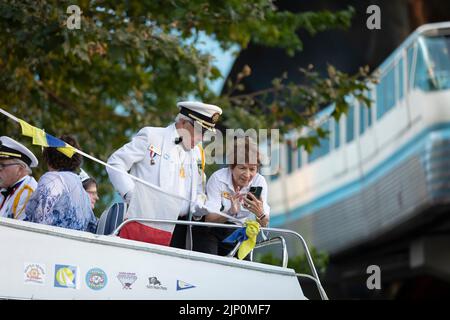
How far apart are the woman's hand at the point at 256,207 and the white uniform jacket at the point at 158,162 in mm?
346

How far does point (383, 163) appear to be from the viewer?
21.9m

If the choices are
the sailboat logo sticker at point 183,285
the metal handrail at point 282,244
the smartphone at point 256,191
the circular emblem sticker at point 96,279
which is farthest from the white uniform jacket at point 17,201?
the metal handrail at point 282,244

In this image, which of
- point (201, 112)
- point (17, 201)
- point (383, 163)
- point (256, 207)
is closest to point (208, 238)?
point (256, 207)

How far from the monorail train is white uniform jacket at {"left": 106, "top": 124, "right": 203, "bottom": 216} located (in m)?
9.25

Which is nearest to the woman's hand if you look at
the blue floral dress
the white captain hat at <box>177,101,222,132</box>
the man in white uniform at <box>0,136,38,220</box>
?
the white captain hat at <box>177,101,222,132</box>

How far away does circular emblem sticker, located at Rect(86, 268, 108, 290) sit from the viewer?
693 cm

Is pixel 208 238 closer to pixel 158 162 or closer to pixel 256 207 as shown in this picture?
pixel 256 207

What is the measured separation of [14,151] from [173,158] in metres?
1.03

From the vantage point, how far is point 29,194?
7773mm

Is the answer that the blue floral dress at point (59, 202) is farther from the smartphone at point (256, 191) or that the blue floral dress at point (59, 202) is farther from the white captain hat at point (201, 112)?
the smartphone at point (256, 191)

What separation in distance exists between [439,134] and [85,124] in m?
7.67

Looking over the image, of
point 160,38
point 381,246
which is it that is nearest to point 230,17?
point 160,38

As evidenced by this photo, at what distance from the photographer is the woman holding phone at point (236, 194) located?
8.09m
